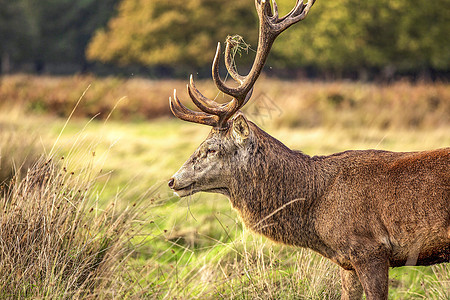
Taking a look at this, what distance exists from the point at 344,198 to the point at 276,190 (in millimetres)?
464

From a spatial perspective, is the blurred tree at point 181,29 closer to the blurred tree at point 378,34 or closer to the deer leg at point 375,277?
the blurred tree at point 378,34

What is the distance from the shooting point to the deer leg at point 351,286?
3.98m

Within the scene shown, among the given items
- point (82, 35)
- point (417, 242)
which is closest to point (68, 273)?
point (417, 242)

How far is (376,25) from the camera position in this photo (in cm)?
3092

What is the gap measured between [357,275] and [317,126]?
994 centimetres

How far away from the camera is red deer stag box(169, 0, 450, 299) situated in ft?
11.7

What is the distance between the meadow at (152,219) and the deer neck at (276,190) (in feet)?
0.63

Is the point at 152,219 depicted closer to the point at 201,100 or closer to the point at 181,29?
the point at 201,100

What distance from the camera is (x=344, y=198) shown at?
12.3 feet

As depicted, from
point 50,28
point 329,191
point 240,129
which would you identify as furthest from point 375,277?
point 50,28

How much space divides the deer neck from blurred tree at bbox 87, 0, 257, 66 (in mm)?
30810

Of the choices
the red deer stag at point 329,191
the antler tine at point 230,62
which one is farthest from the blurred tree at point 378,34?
the red deer stag at point 329,191

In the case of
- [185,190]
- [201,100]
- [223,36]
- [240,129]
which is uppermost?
[223,36]

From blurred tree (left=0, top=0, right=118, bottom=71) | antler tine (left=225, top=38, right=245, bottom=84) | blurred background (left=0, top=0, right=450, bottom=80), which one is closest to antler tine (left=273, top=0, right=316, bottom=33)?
antler tine (left=225, top=38, right=245, bottom=84)
